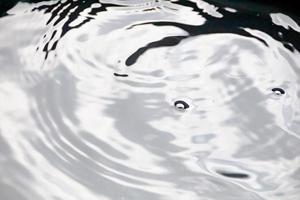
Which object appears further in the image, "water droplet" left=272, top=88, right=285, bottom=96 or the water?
"water droplet" left=272, top=88, right=285, bottom=96

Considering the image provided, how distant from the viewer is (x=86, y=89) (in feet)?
2.31

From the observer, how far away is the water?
602 mm

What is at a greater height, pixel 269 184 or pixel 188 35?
pixel 188 35

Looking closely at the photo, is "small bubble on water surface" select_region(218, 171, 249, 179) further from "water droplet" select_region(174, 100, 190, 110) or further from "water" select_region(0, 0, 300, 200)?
"water droplet" select_region(174, 100, 190, 110)

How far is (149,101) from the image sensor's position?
696 millimetres

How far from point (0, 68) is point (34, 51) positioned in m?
0.05

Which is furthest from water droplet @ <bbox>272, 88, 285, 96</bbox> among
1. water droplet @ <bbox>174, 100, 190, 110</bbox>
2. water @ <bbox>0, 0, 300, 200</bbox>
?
water droplet @ <bbox>174, 100, 190, 110</bbox>

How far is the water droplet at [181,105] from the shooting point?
69 centimetres

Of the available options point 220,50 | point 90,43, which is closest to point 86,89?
point 90,43

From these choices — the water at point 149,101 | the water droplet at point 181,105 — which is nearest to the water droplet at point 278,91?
the water at point 149,101

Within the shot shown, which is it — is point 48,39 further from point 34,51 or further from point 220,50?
point 220,50

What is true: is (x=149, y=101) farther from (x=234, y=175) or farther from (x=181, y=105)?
(x=234, y=175)

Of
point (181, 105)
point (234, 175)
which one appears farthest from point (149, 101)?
point (234, 175)

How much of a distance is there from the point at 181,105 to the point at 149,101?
0.04 metres
